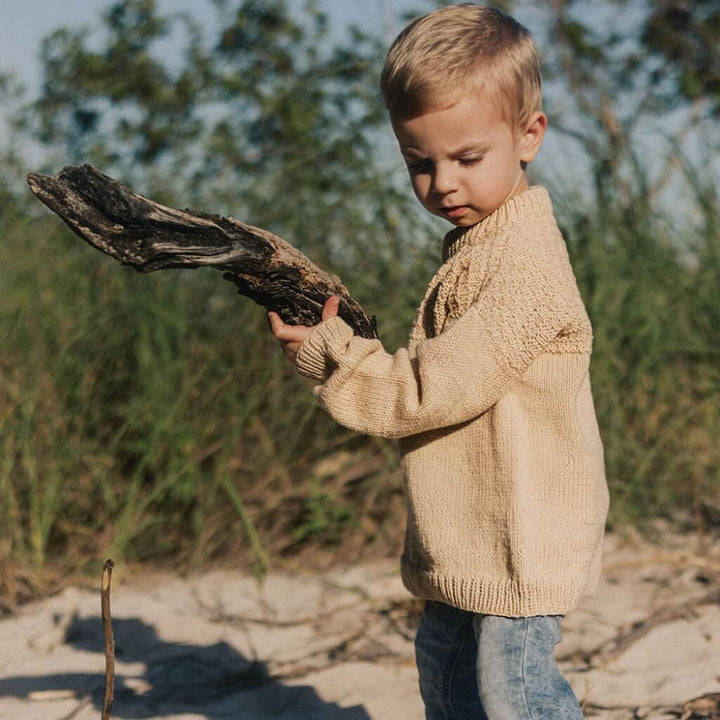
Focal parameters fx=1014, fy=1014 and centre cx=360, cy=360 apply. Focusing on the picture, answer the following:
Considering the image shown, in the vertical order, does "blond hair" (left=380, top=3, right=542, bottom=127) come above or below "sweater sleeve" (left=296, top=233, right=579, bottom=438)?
above

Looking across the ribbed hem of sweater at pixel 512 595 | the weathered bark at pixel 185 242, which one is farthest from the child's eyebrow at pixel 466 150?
the ribbed hem of sweater at pixel 512 595

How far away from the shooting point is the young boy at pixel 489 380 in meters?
1.62

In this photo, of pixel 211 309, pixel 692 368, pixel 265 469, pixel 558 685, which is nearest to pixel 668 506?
pixel 692 368

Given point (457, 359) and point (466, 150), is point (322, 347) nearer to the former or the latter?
point (457, 359)

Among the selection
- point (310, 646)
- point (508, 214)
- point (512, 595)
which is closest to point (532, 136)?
point (508, 214)

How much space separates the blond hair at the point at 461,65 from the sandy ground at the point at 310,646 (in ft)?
4.64

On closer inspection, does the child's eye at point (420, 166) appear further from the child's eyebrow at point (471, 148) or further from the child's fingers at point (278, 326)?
the child's fingers at point (278, 326)

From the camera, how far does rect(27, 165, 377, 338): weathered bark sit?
5.13 feet

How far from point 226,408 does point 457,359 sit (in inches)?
77.6

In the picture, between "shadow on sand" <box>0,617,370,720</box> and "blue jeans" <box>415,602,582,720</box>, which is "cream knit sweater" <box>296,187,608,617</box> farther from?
"shadow on sand" <box>0,617,370,720</box>

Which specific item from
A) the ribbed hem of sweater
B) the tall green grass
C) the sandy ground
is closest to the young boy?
the ribbed hem of sweater

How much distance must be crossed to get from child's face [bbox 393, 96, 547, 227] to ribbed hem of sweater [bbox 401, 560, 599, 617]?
0.62 m

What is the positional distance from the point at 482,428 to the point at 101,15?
561cm

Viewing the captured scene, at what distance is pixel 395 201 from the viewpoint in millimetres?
3391
